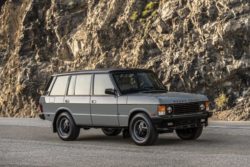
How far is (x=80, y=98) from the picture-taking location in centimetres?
1402

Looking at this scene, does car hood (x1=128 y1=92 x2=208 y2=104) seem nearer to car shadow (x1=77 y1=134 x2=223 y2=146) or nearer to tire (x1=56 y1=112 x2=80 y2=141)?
car shadow (x1=77 y1=134 x2=223 y2=146)

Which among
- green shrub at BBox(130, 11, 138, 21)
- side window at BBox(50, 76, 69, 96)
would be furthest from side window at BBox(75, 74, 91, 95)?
green shrub at BBox(130, 11, 138, 21)

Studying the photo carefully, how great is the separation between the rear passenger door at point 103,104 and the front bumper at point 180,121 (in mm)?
1353

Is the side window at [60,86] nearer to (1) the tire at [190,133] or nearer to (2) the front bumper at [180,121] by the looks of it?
(1) the tire at [190,133]

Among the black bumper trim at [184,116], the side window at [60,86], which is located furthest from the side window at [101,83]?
the black bumper trim at [184,116]

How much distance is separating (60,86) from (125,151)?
4.00m

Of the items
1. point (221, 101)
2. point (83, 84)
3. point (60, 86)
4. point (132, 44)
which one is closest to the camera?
point (83, 84)

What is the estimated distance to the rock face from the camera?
23.4 m

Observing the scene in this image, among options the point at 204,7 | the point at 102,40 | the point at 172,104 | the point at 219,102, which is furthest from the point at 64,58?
the point at 172,104

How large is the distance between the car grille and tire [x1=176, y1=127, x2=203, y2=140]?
2.74 ft

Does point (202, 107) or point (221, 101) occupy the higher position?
point (202, 107)

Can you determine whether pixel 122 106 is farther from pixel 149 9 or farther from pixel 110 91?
pixel 149 9

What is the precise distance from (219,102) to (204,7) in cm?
558

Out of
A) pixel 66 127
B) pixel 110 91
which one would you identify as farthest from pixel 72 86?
pixel 110 91
